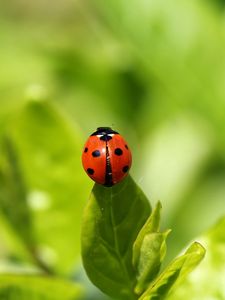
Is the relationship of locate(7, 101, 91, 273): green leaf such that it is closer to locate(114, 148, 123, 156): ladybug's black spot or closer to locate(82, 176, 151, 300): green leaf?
locate(114, 148, 123, 156): ladybug's black spot

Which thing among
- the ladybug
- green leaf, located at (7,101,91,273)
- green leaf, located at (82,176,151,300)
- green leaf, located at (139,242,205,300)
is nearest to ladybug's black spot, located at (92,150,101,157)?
the ladybug

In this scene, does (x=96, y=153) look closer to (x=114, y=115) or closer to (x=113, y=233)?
(x=113, y=233)

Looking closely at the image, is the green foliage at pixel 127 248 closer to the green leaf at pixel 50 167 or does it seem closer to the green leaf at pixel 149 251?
the green leaf at pixel 149 251

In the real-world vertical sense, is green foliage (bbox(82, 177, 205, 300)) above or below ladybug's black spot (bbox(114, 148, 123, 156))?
below

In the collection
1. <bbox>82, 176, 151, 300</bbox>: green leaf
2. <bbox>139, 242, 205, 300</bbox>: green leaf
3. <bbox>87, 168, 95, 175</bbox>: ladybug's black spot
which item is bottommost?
<bbox>139, 242, 205, 300</bbox>: green leaf

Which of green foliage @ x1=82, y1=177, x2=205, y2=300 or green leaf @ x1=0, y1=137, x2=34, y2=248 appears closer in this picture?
green foliage @ x1=82, y1=177, x2=205, y2=300

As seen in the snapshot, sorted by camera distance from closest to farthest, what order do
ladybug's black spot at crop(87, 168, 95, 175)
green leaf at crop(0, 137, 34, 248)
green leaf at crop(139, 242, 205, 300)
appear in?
1. green leaf at crop(139, 242, 205, 300)
2. ladybug's black spot at crop(87, 168, 95, 175)
3. green leaf at crop(0, 137, 34, 248)

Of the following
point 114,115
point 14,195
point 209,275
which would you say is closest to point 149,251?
point 209,275
